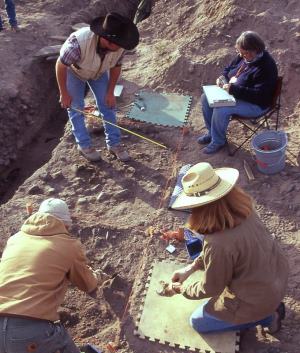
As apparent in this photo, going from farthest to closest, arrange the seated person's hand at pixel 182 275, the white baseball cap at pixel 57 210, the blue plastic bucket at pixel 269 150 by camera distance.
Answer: the blue plastic bucket at pixel 269 150
the seated person's hand at pixel 182 275
the white baseball cap at pixel 57 210

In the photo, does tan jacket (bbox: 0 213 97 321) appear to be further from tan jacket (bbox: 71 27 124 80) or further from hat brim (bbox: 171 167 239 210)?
tan jacket (bbox: 71 27 124 80)

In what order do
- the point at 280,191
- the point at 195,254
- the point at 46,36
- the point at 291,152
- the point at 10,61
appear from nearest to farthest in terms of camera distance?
the point at 195,254 < the point at 280,191 < the point at 291,152 < the point at 10,61 < the point at 46,36

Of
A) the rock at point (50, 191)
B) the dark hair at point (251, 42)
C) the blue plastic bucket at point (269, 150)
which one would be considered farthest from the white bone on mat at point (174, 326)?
the dark hair at point (251, 42)

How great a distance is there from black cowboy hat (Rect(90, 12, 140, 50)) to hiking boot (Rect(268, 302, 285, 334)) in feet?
10.5

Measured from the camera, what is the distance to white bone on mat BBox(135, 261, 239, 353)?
171 inches

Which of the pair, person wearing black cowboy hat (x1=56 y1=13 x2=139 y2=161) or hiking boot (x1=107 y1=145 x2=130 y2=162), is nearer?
person wearing black cowboy hat (x1=56 y1=13 x2=139 y2=161)

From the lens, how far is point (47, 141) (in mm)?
8164

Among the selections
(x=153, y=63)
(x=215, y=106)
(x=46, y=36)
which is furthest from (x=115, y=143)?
(x=46, y=36)

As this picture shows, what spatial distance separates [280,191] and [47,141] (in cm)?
432

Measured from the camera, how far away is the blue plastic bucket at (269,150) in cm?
578

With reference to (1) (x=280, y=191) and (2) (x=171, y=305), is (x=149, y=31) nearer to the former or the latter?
(1) (x=280, y=191)

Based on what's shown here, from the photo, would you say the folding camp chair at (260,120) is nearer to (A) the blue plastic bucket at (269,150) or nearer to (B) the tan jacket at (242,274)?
(A) the blue plastic bucket at (269,150)

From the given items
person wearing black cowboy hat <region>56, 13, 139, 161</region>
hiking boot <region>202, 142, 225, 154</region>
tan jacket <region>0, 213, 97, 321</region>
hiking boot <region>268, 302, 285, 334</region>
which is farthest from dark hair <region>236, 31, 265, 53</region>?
tan jacket <region>0, 213, 97, 321</region>

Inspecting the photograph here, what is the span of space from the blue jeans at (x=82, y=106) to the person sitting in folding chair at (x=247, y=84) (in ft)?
4.49
